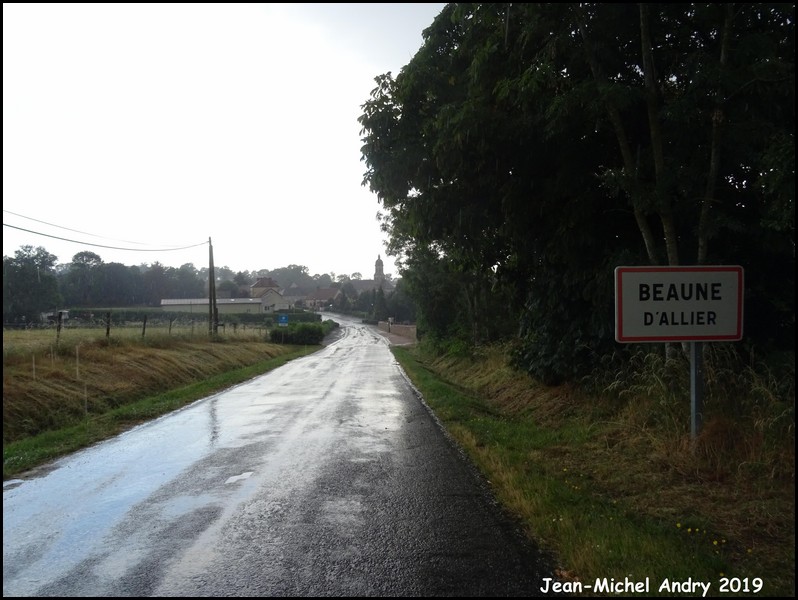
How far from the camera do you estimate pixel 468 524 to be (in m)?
5.30

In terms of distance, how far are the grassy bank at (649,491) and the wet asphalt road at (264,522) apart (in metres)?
0.40

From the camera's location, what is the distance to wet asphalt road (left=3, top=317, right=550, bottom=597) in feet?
13.5

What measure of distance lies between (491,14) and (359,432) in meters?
6.62

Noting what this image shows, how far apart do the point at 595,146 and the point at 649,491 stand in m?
5.76

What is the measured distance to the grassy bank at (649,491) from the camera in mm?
4148

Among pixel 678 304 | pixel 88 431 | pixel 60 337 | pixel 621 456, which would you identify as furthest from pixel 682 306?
pixel 60 337

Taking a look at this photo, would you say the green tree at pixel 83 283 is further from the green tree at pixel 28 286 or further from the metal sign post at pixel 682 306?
the metal sign post at pixel 682 306

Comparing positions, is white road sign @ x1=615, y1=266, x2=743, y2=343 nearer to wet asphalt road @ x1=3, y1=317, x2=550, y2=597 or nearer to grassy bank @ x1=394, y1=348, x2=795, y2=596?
grassy bank @ x1=394, y1=348, x2=795, y2=596

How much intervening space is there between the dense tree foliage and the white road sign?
3.07 ft

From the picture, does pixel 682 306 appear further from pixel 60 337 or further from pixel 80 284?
pixel 80 284

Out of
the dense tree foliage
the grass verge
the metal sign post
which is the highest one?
the dense tree foliage

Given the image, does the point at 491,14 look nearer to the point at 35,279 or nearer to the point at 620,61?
the point at 620,61

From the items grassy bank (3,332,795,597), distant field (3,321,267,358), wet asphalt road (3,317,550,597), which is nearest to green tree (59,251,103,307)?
distant field (3,321,267,358)

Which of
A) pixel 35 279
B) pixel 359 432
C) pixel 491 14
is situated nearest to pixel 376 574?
pixel 359 432
